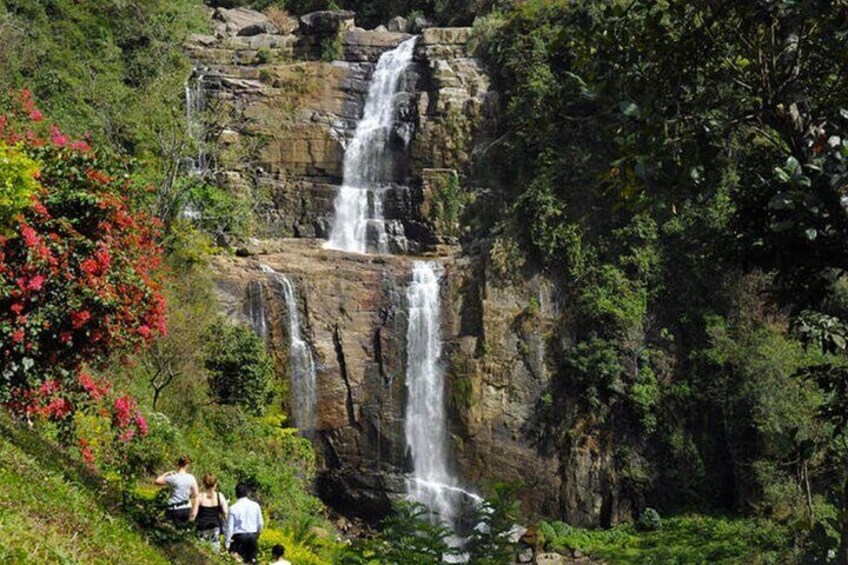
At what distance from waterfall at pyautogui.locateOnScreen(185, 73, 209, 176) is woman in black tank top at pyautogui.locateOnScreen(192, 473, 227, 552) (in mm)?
13135

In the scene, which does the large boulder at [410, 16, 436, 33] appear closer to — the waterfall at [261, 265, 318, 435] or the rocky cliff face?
the rocky cliff face

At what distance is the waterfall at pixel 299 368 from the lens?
21719 mm

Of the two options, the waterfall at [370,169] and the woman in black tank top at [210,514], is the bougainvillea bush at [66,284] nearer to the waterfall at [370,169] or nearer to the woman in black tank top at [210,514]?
the woman in black tank top at [210,514]

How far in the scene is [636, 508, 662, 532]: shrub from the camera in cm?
2092

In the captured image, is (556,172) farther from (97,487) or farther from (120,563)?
(120,563)

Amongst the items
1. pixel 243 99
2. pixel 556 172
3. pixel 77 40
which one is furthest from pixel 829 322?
pixel 77 40

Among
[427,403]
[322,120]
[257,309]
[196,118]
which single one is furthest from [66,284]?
[322,120]

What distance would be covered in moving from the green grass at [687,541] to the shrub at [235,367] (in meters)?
7.97

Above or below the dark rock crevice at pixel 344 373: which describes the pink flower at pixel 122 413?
→ above

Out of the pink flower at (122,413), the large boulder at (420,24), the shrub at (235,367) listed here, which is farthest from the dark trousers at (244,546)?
the large boulder at (420,24)

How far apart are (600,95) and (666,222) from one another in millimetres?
19832

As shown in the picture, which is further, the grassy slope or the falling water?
the falling water

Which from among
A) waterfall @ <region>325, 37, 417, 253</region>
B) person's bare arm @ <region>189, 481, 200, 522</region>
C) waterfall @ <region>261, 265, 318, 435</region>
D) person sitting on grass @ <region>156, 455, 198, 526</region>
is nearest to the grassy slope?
person sitting on grass @ <region>156, 455, 198, 526</region>

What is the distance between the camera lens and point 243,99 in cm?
2936
